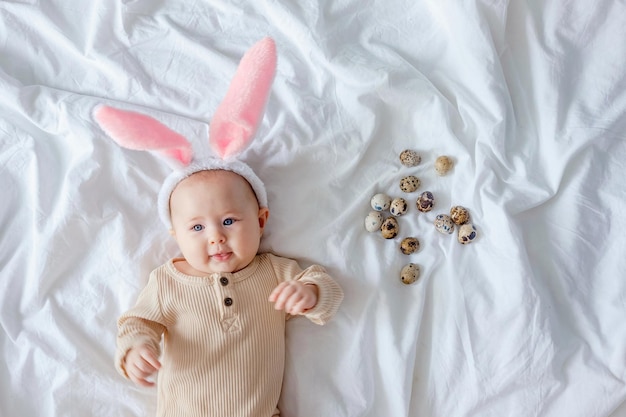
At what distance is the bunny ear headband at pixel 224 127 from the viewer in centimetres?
108

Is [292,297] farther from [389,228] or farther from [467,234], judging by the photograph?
[467,234]

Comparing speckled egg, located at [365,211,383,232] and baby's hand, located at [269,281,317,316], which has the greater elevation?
speckled egg, located at [365,211,383,232]

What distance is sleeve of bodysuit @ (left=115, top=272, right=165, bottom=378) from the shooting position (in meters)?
1.07

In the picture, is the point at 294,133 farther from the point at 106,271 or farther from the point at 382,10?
the point at 106,271

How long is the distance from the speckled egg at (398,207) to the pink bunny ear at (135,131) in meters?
0.43

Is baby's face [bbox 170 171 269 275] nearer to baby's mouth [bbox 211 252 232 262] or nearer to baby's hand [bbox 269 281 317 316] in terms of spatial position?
baby's mouth [bbox 211 252 232 262]

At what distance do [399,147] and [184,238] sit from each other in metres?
0.48

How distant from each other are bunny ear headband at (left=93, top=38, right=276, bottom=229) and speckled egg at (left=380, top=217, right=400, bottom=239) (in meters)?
0.27

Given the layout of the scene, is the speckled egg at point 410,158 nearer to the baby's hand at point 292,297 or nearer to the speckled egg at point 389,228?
the speckled egg at point 389,228

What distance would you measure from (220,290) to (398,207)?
0.39 meters

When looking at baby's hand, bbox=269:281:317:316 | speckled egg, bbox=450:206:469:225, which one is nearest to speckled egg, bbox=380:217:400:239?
speckled egg, bbox=450:206:469:225

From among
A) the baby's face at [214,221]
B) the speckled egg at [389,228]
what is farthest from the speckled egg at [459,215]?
the baby's face at [214,221]

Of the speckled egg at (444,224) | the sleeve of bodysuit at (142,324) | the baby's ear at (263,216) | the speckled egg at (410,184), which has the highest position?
the speckled egg at (410,184)

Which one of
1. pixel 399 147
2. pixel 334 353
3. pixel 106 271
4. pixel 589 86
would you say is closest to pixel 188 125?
pixel 106 271
